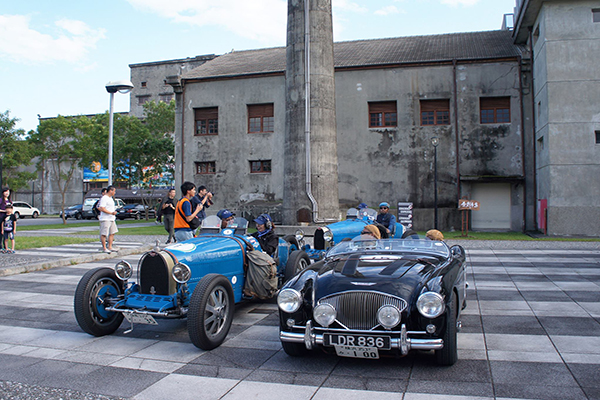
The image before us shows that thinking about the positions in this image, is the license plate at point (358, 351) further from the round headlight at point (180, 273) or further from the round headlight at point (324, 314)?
the round headlight at point (180, 273)

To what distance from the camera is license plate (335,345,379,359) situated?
A: 413cm

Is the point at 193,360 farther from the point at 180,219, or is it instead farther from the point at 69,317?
the point at 180,219

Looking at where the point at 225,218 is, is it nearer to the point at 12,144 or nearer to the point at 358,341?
the point at 358,341

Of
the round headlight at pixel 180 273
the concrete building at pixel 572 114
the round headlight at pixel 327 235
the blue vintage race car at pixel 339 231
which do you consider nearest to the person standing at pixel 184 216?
the blue vintage race car at pixel 339 231

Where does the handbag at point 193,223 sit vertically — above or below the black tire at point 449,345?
above

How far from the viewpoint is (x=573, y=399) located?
3.61 metres

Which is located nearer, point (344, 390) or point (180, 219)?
point (344, 390)

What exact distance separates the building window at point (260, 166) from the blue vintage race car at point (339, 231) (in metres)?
17.0

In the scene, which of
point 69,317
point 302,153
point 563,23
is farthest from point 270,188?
point 69,317

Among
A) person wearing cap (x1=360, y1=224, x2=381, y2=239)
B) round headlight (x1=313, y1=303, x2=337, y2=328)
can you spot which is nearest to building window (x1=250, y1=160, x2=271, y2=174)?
person wearing cap (x1=360, y1=224, x2=381, y2=239)

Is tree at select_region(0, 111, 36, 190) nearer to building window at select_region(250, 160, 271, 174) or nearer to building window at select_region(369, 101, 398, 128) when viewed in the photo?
building window at select_region(250, 160, 271, 174)

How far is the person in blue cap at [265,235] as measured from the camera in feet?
25.2

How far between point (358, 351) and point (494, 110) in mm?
23756

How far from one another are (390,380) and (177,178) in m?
26.6
